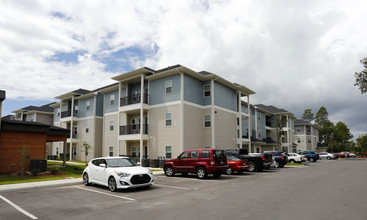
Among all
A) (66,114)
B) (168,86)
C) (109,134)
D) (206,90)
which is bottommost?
(109,134)

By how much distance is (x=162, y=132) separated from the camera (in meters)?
24.7

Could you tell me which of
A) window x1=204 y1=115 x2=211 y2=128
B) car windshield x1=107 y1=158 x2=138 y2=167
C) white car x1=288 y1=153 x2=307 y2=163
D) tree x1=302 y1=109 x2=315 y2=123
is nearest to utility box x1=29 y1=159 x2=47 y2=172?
car windshield x1=107 y1=158 x2=138 y2=167

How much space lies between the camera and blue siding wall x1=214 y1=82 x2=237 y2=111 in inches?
1053

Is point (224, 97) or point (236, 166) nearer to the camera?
point (236, 166)

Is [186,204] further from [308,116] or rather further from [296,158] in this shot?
[308,116]

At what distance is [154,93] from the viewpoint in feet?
85.7

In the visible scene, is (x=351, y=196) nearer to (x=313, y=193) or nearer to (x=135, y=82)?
(x=313, y=193)

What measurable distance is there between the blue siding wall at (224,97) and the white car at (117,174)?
1599cm

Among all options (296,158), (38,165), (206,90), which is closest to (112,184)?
(38,165)

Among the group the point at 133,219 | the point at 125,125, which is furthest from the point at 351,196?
the point at 125,125

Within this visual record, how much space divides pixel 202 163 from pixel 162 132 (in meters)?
10.3

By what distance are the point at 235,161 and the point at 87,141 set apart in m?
23.1

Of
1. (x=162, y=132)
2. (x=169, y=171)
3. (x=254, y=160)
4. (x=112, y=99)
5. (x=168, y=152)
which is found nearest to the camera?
(x=169, y=171)

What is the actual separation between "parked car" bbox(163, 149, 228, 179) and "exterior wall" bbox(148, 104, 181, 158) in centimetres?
687
